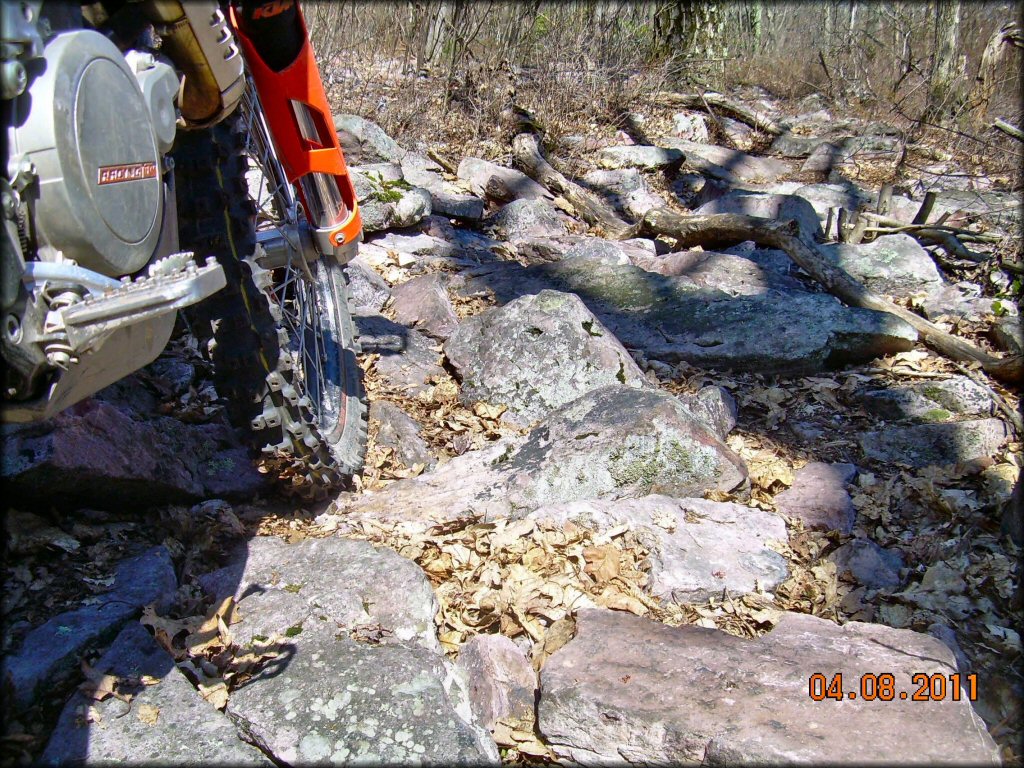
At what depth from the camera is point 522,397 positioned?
396 cm

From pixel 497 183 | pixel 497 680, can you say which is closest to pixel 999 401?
pixel 497 680

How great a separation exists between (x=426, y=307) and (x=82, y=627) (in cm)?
303

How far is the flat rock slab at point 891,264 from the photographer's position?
249 inches

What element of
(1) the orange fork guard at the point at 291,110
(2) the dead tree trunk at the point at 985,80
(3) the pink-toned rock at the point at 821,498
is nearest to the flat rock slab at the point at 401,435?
(1) the orange fork guard at the point at 291,110

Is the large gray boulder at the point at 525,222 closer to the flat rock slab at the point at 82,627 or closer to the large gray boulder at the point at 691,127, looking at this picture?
the large gray boulder at the point at 691,127

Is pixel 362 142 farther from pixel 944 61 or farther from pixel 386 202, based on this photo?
pixel 944 61

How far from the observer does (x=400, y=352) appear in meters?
4.44

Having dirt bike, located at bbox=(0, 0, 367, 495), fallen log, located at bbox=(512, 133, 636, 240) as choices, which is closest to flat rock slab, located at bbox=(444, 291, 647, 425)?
dirt bike, located at bbox=(0, 0, 367, 495)

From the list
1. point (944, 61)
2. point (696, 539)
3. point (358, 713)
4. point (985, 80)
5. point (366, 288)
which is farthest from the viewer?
point (944, 61)

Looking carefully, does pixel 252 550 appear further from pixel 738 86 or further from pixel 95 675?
pixel 738 86

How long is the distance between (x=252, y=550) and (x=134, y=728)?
84 cm

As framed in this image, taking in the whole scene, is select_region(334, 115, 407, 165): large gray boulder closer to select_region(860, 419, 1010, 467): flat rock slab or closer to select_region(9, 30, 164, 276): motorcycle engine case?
select_region(860, 419, 1010, 467): flat rock slab

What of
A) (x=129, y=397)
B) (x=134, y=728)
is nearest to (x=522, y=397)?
(x=129, y=397)
